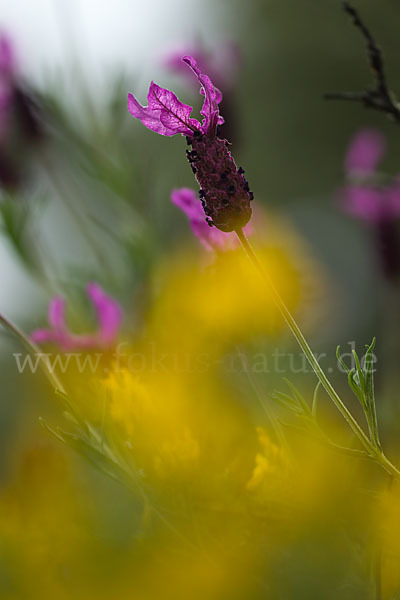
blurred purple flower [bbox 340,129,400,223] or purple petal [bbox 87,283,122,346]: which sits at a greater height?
purple petal [bbox 87,283,122,346]

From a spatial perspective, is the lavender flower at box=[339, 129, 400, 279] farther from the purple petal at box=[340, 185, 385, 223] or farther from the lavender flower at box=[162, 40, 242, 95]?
the lavender flower at box=[162, 40, 242, 95]

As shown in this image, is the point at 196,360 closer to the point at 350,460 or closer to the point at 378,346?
the point at 350,460

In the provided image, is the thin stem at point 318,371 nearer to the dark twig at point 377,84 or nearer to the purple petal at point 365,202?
the dark twig at point 377,84

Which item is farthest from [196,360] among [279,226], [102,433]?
[279,226]

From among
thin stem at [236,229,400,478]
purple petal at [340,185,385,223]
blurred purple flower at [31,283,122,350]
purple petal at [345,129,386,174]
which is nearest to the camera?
thin stem at [236,229,400,478]

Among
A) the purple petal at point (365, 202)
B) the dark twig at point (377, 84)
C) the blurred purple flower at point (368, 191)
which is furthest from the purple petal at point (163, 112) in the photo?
the purple petal at point (365, 202)

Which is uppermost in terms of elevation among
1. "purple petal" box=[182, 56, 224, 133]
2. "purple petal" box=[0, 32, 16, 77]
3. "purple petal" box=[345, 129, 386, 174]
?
"purple petal" box=[182, 56, 224, 133]

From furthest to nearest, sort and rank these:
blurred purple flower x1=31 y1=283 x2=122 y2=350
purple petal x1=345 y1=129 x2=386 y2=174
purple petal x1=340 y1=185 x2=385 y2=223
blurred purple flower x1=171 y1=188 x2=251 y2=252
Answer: purple petal x1=340 y1=185 x2=385 y2=223
purple petal x1=345 y1=129 x2=386 y2=174
blurred purple flower x1=31 y1=283 x2=122 y2=350
blurred purple flower x1=171 y1=188 x2=251 y2=252

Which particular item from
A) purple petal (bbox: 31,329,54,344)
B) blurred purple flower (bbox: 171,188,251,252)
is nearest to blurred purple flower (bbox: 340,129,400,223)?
blurred purple flower (bbox: 171,188,251,252)

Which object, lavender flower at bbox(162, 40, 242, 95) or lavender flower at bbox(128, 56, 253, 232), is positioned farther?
lavender flower at bbox(162, 40, 242, 95)
